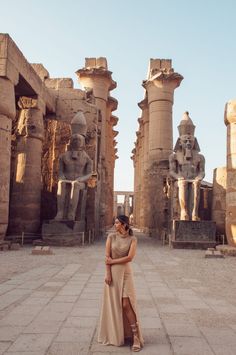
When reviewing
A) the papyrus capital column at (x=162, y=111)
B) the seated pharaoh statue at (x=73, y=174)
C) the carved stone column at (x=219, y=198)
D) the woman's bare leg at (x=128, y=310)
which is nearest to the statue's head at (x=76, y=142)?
the seated pharaoh statue at (x=73, y=174)

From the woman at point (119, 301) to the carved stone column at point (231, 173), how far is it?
304 inches

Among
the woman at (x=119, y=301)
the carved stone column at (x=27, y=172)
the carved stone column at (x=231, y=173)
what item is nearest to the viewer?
the woman at (x=119, y=301)

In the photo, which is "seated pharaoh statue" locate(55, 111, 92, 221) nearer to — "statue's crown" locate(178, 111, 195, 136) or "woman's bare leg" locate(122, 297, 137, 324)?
"statue's crown" locate(178, 111, 195, 136)

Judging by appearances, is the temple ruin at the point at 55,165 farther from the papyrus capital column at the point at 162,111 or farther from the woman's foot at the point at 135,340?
the woman's foot at the point at 135,340

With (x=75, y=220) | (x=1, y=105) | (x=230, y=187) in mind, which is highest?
(x=1, y=105)

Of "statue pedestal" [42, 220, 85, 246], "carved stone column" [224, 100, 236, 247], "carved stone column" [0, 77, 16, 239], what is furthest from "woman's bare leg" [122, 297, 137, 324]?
"statue pedestal" [42, 220, 85, 246]

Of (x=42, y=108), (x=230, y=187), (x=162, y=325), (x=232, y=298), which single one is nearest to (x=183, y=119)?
(x=230, y=187)

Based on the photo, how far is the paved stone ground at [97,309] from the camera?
2957 millimetres

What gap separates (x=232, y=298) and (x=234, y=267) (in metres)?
3.03

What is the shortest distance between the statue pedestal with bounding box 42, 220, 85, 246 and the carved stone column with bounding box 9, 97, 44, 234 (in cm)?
120

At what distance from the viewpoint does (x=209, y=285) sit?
5.75 meters

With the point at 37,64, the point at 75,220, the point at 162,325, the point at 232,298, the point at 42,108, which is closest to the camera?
the point at 162,325

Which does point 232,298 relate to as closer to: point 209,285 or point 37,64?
point 209,285

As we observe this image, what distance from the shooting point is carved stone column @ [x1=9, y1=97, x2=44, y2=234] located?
1323 centimetres
